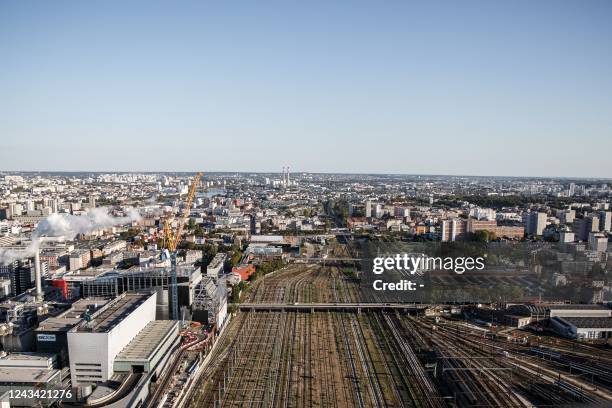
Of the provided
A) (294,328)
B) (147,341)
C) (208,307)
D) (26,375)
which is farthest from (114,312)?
(294,328)

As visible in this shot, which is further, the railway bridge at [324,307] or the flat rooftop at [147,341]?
the railway bridge at [324,307]

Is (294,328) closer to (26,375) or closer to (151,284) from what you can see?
(151,284)

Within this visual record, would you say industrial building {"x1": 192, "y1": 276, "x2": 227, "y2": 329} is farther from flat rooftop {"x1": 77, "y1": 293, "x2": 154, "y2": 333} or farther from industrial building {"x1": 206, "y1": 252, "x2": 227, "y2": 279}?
industrial building {"x1": 206, "y1": 252, "x2": 227, "y2": 279}

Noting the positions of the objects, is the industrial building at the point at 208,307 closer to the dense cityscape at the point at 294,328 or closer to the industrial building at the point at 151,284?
the dense cityscape at the point at 294,328

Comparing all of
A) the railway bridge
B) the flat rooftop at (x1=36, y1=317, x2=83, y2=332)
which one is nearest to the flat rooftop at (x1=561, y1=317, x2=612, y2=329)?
the railway bridge

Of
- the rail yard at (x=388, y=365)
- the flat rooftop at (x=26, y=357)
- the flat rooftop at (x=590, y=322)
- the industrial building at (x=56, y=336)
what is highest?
the industrial building at (x=56, y=336)

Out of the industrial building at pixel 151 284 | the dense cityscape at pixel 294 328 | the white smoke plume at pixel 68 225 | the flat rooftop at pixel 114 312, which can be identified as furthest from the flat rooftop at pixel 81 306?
the white smoke plume at pixel 68 225
